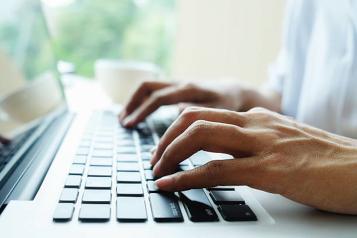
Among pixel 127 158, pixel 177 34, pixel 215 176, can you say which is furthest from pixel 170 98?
pixel 177 34

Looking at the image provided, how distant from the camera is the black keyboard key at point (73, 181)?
0.35 meters

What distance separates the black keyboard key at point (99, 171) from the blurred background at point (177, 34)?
848 millimetres

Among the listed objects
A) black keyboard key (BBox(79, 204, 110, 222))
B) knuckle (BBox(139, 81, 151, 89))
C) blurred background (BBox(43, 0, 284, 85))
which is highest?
blurred background (BBox(43, 0, 284, 85))

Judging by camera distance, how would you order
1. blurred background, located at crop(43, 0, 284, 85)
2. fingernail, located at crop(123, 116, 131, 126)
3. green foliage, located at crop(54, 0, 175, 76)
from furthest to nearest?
Result: 1. green foliage, located at crop(54, 0, 175, 76)
2. blurred background, located at crop(43, 0, 284, 85)
3. fingernail, located at crop(123, 116, 131, 126)

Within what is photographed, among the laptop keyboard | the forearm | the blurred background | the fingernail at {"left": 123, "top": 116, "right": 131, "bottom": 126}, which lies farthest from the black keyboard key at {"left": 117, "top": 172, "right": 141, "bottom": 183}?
the blurred background

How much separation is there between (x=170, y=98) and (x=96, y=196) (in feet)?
1.05

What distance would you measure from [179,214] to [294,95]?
53cm

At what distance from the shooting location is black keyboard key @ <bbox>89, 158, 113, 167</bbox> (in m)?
0.42

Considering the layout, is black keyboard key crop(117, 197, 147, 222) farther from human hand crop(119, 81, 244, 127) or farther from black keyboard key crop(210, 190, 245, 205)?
human hand crop(119, 81, 244, 127)

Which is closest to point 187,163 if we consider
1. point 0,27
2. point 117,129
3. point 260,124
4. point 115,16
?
point 260,124

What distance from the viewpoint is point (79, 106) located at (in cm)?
81

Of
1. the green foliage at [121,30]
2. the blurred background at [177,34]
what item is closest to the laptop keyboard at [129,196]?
the blurred background at [177,34]

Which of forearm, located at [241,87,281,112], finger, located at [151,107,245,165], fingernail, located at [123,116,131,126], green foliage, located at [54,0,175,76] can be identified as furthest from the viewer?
green foliage, located at [54,0,175,76]

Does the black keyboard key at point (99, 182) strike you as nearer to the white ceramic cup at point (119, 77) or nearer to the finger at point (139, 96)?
the finger at point (139, 96)
